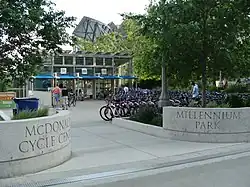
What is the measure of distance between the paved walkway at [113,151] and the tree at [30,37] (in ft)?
7.25

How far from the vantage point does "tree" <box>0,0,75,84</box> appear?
6504 mm

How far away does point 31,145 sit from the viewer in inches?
253

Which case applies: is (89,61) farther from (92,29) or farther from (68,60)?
(92,29)

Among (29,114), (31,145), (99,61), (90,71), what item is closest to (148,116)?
(29,114)

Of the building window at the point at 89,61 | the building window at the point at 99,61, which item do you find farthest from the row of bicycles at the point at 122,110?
the building window at the point at 99,61

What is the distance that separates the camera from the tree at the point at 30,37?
21.3ft

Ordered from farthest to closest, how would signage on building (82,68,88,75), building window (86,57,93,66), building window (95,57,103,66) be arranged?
building window (95,57,103,66)
building window (86,57,93,66)
signage on building (82,68,88,75)

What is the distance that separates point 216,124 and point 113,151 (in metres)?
2.97

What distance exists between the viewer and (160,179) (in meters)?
6.14

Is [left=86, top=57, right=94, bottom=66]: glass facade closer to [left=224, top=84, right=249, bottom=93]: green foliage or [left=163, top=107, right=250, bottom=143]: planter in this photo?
[left=224, top=84, right=249, bottom=93]: green foliage

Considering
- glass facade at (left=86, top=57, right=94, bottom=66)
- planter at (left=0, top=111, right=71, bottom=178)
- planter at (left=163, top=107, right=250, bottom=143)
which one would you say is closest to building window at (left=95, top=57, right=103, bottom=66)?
glass facade at (left=86, top=57, right=94, bottom=66)

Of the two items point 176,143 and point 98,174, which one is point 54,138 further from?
point 176,143

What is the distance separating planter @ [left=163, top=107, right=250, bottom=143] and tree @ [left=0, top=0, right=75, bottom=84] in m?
4.12

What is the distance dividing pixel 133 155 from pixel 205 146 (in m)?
2.11
